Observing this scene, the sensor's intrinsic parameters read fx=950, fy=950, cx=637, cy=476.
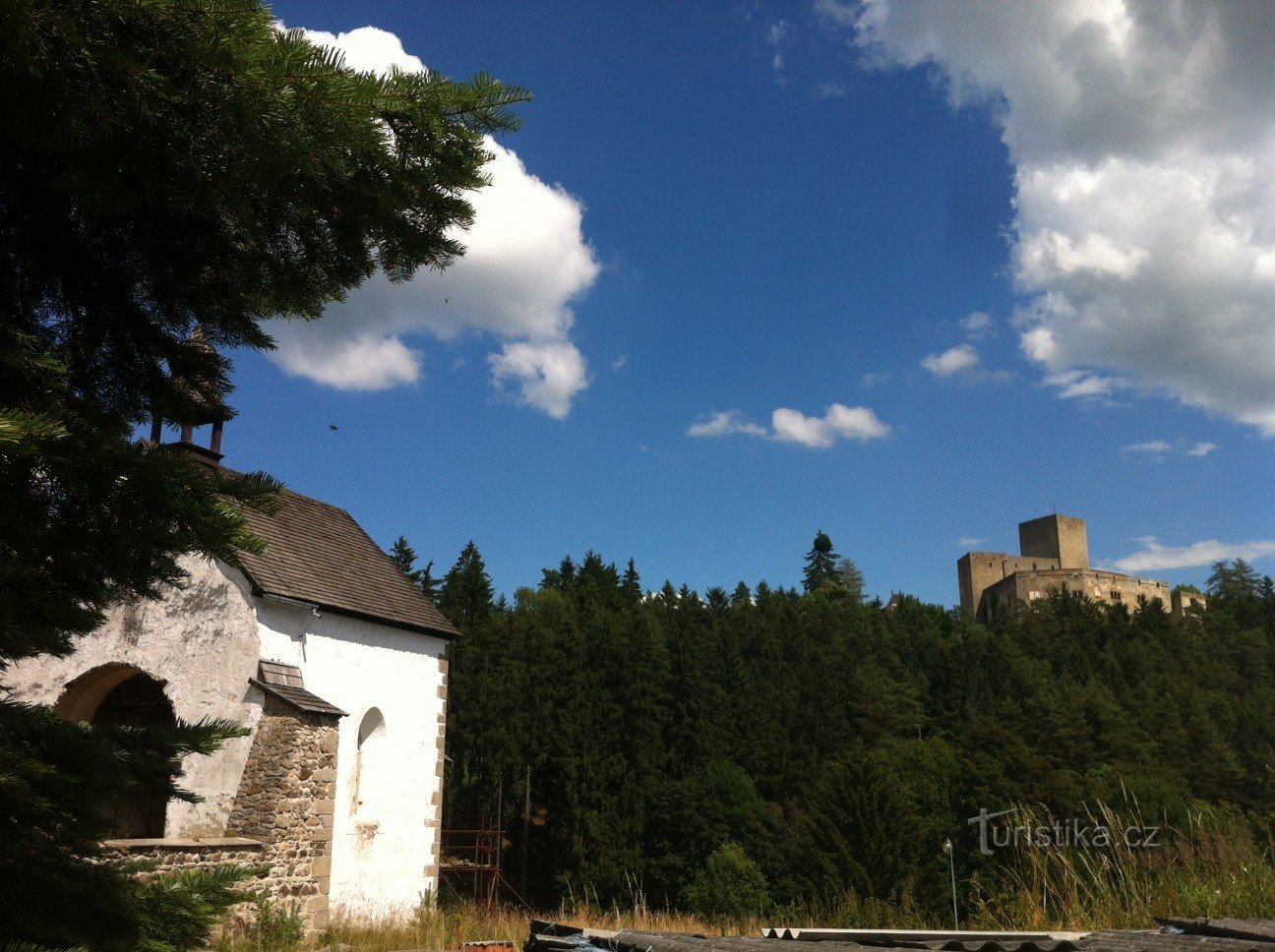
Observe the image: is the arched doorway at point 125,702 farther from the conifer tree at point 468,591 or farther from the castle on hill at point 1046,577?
the castle on hill at point 1046,577

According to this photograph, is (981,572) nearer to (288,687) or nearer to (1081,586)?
(1081,586)

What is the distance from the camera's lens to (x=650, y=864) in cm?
3872

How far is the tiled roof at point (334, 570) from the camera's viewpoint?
15875 mm

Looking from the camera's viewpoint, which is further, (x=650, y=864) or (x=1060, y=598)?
(x=1060, y=598)

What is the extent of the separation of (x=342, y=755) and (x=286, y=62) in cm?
1617

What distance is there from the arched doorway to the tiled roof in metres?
2.50

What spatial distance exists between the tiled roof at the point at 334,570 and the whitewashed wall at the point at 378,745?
27cm

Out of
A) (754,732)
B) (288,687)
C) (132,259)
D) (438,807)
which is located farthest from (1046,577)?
(132,259)

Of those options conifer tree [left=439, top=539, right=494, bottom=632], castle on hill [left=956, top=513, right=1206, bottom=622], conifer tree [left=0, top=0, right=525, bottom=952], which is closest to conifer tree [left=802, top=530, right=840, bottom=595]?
castle on hill [left=956, top=513, right=1206, bottom=622]

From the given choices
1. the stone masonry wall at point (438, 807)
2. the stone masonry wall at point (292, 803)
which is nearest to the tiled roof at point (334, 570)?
the stone masonry wall at point (438, 807)

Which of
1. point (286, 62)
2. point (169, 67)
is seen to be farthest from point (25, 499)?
point (286, 62)

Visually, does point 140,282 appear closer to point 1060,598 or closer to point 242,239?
point 242,239

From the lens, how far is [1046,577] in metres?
84.6

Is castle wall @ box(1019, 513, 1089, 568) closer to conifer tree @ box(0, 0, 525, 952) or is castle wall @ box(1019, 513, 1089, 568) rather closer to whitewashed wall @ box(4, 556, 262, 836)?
whitewashed wall @ box(4, 556, 262, 836)
